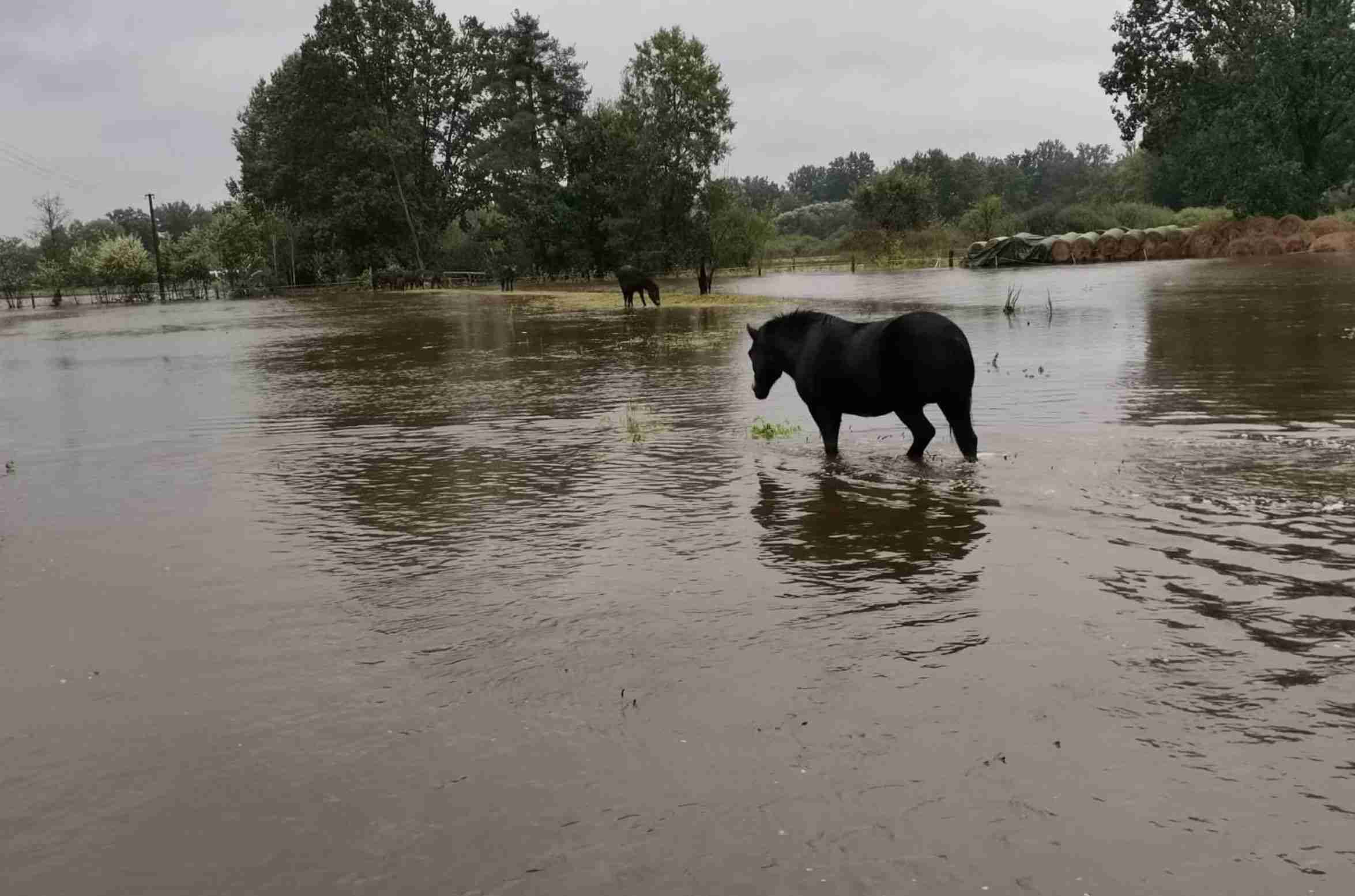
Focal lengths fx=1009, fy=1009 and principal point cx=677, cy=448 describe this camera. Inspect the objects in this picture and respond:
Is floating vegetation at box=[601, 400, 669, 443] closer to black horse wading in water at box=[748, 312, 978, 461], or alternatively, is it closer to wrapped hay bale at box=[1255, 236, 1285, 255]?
black horse wading in water at box=[748, 312, 978, 461]

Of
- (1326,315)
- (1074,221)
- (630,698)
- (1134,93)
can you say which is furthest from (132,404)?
(1074,221)

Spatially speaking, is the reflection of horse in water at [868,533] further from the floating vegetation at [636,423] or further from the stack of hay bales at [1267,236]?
the stack of hay bales at [1267,236]

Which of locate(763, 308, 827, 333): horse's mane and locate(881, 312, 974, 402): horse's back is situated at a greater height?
locate(763, 308, 827, 333): horse's mane

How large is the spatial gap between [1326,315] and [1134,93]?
2159 inches

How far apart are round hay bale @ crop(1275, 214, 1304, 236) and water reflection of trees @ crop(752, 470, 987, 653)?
5842 cm

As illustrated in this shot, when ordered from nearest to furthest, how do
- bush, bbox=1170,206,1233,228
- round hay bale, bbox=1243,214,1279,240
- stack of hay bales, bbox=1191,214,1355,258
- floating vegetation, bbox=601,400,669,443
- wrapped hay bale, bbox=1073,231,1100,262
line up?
floating vegetation, bbox=601,400,669,443 < stack of hay bales, bbox=1191,214,1355,258 < round hay bale, bbox=1243,214,1279,240 < wrapped hay bale, bbox=1073,231,1100,262 < bush, bbox=1170,206,1233,228

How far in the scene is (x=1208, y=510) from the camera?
714cm

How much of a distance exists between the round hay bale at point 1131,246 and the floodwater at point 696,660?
5432cm

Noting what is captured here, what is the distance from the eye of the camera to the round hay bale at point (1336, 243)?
5131 cm

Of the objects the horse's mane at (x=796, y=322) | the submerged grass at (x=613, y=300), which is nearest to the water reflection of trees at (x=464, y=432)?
the horse's mane at (x=796, y=322)

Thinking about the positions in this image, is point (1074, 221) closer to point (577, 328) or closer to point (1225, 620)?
point (577, 328)

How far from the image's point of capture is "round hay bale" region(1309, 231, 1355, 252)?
51312mm

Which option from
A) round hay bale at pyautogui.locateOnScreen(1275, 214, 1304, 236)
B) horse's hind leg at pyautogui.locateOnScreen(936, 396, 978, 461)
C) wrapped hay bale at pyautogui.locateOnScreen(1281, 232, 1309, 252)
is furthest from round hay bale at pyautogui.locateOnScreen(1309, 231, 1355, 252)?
horse's hind leg at pyautogui.locateOnScreen(936, 396, 978, 461)

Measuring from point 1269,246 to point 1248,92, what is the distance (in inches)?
449
